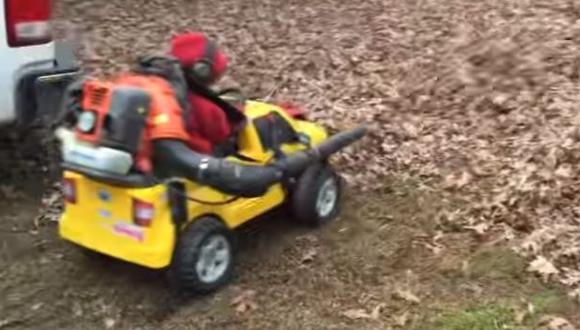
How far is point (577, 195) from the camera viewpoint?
5.36 m

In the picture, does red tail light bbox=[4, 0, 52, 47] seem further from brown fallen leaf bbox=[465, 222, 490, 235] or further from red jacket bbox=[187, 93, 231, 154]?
brown fallen leaf bbox=[465, 222, 490, 235]

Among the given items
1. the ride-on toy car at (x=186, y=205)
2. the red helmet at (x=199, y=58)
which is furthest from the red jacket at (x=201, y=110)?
the ride-on toy car at (x=186, y=205)

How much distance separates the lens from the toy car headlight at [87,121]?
4.47 metres

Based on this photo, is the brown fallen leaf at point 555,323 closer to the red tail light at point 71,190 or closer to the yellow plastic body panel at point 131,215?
the yellow plastic body panel at point 131,215

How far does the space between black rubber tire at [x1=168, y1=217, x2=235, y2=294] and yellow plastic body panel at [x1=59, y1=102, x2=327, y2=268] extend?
0.04 m

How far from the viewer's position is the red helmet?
186 inches

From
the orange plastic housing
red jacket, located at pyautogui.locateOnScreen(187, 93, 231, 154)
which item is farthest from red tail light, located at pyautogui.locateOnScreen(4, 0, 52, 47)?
red jacket, located at pyautogui.locateOnScreen(187, 93, 231, 154)

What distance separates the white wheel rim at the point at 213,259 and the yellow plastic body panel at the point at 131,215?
0.13 m

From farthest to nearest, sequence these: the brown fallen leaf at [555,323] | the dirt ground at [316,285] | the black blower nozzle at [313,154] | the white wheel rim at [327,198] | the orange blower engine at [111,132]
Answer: the white wheel rim at [327,198]
the black blower nozzle at [313,154]
the dirt ground at [316,285]
the brown fallen leaf at [555,323]
the orange blower engine at [111,132]

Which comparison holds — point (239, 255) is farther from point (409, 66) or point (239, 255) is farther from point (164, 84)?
point (409, 66)

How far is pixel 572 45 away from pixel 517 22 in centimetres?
67

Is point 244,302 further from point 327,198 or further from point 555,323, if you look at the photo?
point 555,323

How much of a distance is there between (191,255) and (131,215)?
35cm

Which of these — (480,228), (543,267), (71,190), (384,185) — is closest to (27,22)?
(71,190)
